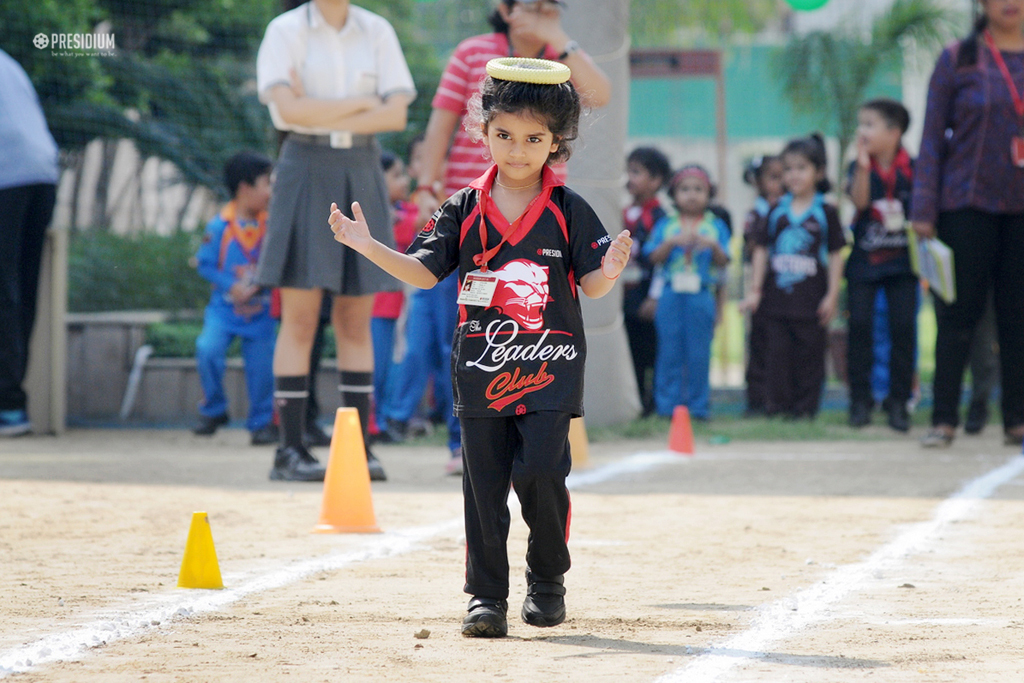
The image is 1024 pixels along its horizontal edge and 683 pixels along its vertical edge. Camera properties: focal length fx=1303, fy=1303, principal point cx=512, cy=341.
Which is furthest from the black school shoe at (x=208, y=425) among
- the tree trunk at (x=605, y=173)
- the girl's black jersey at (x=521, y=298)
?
the girl's black jersey at (x=521, y=298)

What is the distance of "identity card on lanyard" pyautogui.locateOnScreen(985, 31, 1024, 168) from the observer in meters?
6.78

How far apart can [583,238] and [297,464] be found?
2.76 meters

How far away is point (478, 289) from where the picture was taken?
3305 millimetres

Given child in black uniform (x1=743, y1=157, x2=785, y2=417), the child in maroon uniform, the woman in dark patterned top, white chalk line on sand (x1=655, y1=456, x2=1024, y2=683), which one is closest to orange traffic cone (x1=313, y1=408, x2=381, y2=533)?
white chalk line on sand (x1=655, y1=456, x2=1024, y2=683)

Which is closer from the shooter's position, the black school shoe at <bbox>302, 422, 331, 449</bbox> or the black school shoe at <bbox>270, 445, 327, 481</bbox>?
the black school shoe at <bbox>270, 445, 327, 481</bbox>

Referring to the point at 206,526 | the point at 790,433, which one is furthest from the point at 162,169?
the point at 206,526

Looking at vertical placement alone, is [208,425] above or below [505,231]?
below

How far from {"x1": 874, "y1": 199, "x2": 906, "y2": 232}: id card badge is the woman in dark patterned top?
116 cm

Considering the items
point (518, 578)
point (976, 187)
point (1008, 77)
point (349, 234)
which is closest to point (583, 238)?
point (349, 234)

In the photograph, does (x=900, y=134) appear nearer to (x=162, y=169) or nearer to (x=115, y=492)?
(x=115, y=492)

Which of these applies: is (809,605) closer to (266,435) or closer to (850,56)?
(266,435)

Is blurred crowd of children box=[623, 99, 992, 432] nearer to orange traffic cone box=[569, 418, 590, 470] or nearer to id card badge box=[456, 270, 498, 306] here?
orange traffic cone box=[569, 418, 590, 470]

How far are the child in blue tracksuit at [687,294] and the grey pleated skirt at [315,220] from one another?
358cm

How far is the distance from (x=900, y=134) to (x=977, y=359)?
5.02ft
